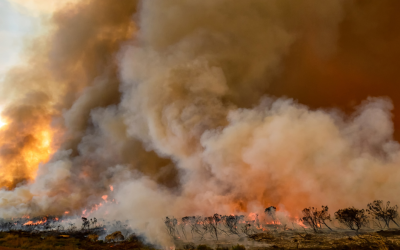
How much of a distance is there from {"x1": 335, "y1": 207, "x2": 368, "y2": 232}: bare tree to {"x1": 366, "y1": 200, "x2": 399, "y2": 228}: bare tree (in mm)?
1932

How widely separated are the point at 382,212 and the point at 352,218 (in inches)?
264

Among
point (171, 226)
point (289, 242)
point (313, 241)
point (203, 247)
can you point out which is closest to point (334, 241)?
point (313, 241)

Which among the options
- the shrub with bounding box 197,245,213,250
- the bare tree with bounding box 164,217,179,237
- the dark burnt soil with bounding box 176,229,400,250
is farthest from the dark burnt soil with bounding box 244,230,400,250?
the bare tree with bounding box 164,217,179,237

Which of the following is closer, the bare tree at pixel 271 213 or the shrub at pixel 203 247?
the shrub at pixel 203 247

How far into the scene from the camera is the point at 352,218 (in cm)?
4528

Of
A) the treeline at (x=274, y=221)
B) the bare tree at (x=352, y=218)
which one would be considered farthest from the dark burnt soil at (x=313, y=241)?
the treeline at (x=274, y=221)

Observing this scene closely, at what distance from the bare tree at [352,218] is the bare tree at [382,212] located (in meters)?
1.93

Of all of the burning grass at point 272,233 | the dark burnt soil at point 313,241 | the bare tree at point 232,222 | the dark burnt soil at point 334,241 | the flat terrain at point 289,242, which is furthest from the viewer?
the bare tree at point 232,222

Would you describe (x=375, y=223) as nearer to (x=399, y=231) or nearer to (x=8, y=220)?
(x=399, y=231)

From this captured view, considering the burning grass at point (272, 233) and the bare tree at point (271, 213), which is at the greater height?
the bare tree at point (271, 213)

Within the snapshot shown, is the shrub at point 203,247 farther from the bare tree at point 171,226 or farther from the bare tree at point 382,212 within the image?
the bare tree at point 382,212

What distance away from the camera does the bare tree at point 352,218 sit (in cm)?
4503

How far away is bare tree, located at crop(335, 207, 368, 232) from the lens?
45031 mm

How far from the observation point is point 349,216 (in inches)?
1820
